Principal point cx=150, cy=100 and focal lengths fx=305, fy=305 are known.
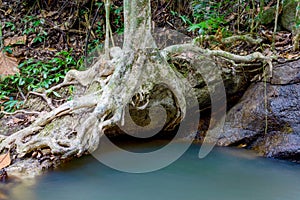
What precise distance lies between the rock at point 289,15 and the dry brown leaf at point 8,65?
12.5 feet

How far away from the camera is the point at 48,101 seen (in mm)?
3539

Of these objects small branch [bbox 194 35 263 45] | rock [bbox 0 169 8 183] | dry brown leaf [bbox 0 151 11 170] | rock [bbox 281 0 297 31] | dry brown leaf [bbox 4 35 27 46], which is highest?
rock [bbox 281 0 297 31]

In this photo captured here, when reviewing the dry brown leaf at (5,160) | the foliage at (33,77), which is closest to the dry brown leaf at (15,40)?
the foliage at (33,77)

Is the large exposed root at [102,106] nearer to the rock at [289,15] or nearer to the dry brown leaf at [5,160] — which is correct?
the dry brown leaf at [5,160]

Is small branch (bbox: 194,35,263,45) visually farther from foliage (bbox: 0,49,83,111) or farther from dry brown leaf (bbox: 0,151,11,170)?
dry brown leaf (bbox: 0,151,11,170)

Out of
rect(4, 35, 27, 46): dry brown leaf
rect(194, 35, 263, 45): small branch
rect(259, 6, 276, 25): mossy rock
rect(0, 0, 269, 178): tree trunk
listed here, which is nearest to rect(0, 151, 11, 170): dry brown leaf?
rect(0, 0, 269, 178): tree trunk

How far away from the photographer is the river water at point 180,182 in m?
2.28

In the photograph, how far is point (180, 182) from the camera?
254 cm

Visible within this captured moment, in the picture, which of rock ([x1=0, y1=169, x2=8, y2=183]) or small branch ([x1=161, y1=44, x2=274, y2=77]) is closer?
rock ([x1=0, y1=169, x2=8, y2=183])

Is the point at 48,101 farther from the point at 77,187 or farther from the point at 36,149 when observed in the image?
the point at 77,187

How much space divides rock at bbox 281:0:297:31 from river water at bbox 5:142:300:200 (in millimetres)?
2088

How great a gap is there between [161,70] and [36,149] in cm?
139

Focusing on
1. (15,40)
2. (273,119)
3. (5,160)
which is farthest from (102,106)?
(15,40)

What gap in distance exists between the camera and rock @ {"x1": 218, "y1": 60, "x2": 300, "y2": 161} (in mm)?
3035
